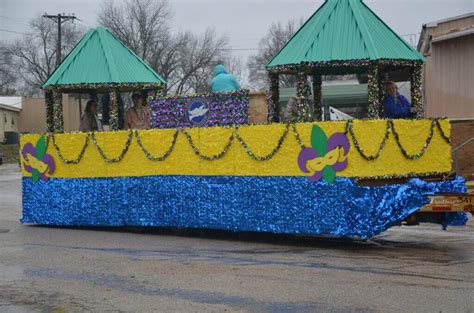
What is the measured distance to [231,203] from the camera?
1156 centimetres

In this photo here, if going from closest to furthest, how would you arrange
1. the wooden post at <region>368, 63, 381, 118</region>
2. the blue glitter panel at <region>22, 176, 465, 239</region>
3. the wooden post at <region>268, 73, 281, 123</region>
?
the blue glitter panel at <region>22, 176, 465, 239</region>
the wooden post at <region>368, 63, 381, 118</region>
the wooden post at <region>268, 73, 281, 123</region>

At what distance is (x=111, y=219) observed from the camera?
1311cm

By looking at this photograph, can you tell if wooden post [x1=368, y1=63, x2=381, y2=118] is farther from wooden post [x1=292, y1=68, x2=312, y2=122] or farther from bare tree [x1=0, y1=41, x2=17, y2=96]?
bare tree [x1=0, y1=41, x2=17, y2=96]

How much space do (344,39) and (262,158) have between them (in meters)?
2.32

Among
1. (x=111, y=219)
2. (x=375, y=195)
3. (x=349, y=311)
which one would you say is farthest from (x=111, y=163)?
(x=349, y=311)

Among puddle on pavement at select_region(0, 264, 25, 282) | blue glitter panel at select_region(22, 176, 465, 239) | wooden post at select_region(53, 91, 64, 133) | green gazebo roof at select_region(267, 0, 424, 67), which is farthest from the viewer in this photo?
wooden post at select_region(53, 91, 64, 133)

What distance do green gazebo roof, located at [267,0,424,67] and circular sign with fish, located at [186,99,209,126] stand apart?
1.44 metres

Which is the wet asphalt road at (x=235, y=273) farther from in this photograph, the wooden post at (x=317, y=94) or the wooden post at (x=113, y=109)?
the wooden post at (x=317, y=94)

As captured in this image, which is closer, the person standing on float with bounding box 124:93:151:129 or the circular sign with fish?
the circular sign with fish

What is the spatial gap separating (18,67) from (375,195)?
7294 centimetres

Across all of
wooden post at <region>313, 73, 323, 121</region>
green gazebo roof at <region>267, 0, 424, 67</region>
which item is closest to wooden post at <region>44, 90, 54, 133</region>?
green gazebo roof at <region>267, 0, 424, 67</region>

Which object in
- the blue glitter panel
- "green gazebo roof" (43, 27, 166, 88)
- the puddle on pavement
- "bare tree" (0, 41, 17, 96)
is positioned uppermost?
"bare tree" (0, 41, 17, 96)

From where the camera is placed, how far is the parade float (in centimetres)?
1012

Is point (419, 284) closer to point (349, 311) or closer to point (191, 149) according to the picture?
point (349, 311)
